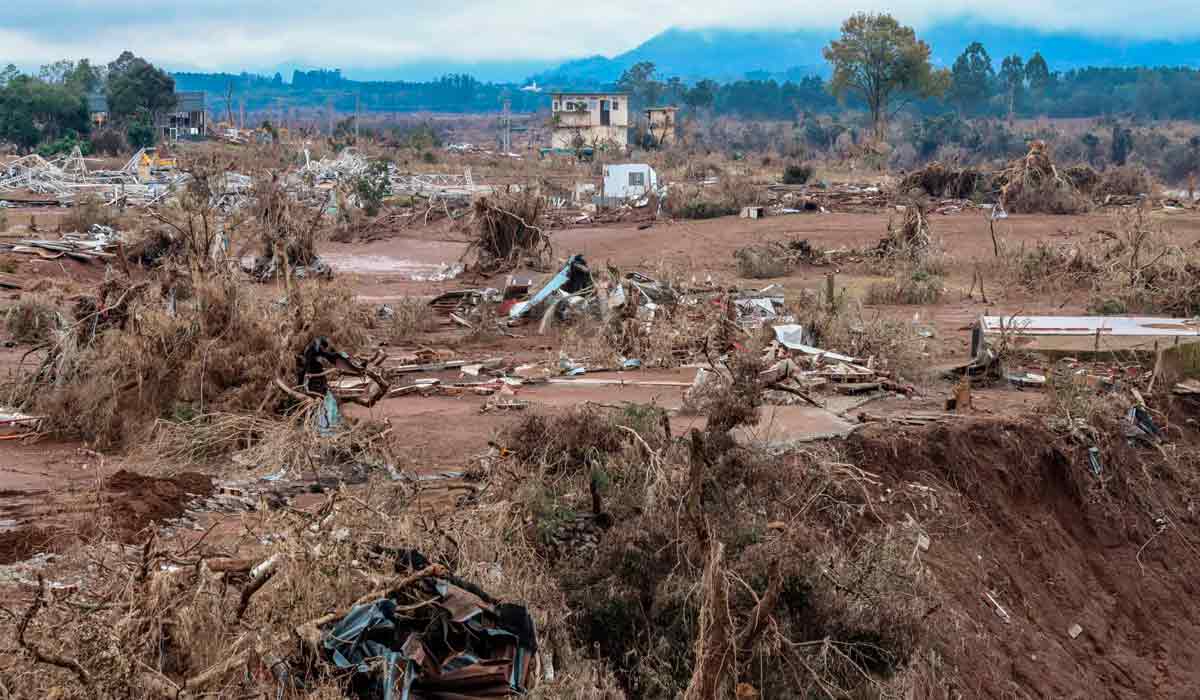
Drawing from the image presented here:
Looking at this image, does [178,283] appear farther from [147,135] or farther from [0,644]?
[147,135]

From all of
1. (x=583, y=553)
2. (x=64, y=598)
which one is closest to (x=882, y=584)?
(x=583, y=553)

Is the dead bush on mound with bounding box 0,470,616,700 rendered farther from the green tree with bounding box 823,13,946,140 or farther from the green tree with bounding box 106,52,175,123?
the green tree with bounding box 106,52,175,123

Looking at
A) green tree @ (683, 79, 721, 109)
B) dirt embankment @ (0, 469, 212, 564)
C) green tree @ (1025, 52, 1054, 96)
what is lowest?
dirt embankment @ (0, 469, 212, 564)

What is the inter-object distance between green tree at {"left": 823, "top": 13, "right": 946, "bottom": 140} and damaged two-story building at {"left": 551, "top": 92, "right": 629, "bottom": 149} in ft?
38.4

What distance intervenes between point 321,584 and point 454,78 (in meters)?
151

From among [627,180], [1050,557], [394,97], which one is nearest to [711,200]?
[627,180]

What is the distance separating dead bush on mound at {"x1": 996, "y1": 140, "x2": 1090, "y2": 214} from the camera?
25625 millimetres

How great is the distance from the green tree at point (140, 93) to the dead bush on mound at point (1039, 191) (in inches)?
1674

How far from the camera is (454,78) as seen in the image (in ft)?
500

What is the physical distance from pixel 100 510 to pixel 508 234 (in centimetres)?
1287

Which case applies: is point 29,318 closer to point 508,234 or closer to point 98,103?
point 508,234

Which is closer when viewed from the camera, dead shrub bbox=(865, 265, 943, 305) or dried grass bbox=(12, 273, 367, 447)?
dried grass bbox=(12, 273, 367, 447)

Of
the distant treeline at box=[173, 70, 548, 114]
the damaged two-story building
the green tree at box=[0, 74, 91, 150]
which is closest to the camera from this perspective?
the green tree at box=[0, 74, 91, 150]

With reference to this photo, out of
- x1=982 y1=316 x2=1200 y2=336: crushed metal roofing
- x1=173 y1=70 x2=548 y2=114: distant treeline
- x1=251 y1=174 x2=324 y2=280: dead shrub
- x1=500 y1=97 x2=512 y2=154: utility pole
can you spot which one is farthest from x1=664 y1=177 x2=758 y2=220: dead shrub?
x1=173 y1=70 x2=548 y2=114: distant treeline
